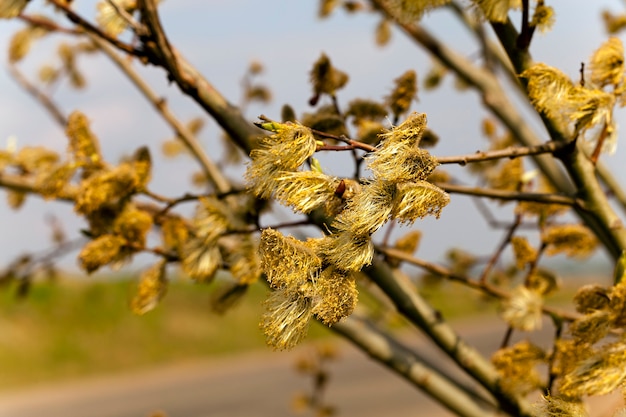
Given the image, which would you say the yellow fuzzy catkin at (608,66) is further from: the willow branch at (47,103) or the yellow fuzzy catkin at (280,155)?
the willow branch at (47,103)

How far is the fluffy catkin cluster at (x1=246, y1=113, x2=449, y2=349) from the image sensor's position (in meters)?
0.34

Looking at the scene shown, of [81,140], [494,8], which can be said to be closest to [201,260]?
[81,140]

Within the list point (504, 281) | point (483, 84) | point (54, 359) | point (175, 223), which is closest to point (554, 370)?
point (175, 223)

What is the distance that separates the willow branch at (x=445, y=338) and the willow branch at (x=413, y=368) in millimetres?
74

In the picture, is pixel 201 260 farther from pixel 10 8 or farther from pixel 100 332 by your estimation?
pixel 100 332

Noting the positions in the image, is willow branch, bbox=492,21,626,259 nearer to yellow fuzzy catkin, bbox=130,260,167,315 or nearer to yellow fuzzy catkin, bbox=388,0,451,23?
yellow fuzzy catkin, bbox=388,0,451,23

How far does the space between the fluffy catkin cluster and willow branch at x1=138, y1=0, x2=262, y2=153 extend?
7.2 inches

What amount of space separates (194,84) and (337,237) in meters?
0.25

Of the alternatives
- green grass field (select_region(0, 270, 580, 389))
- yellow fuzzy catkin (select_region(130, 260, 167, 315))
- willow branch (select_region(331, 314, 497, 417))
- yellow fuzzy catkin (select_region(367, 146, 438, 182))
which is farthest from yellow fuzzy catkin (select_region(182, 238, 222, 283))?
green grass field (select_region(0, 270, 580, 389))

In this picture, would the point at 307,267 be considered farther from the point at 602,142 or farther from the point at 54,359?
the point at 54,359

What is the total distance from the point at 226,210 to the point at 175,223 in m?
0.10

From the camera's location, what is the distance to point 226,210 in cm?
60

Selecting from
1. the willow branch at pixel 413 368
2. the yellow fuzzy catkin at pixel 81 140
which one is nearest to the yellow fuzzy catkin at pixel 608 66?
the willow branch at pixel 413 368

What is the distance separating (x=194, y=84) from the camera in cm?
55
